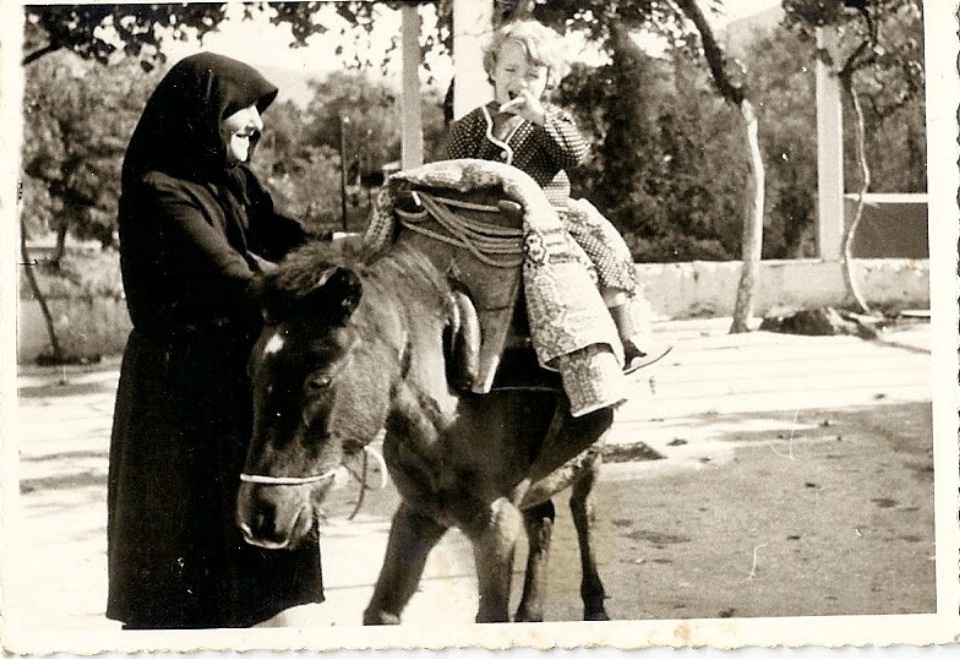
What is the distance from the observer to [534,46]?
2922 millimetres

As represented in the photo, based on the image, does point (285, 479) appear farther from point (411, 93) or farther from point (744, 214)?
point (744, 214)

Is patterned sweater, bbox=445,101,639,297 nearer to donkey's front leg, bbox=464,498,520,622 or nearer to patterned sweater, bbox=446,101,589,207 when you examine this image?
patterned sweater, bbox=446,101,589,207

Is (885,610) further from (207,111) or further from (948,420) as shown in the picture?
(207,111)

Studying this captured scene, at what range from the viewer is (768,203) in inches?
120

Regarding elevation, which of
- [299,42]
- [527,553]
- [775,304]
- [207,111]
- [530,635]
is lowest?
[530,635]

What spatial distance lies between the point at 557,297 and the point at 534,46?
2.00 feet

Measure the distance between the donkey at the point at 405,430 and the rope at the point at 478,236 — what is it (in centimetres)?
8

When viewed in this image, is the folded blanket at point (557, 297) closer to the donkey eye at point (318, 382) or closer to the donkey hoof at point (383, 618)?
the donkey eye at point (318, 382)

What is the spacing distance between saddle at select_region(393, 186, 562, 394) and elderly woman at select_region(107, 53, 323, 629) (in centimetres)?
36

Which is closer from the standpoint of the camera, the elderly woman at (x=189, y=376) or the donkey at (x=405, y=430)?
the donkey at (x=405, y=430)

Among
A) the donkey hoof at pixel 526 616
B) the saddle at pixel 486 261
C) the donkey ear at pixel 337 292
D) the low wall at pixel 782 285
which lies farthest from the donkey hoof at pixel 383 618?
the low wall at pixel 782 285

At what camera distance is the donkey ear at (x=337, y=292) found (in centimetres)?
270

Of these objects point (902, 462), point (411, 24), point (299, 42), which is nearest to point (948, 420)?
point (902, 462)

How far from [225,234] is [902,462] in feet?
5.56
